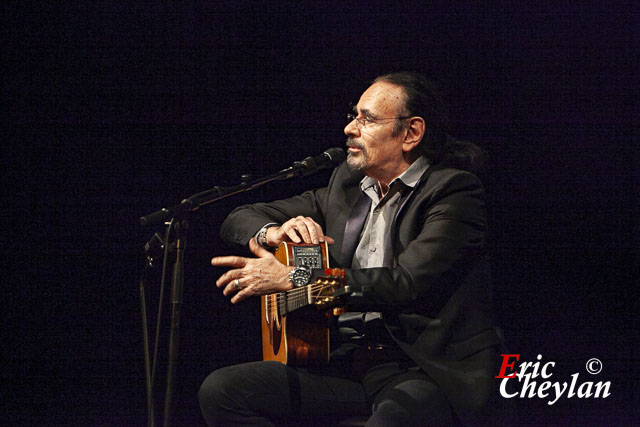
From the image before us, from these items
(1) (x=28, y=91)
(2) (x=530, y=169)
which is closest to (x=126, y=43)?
(1) (x=28, y=91)

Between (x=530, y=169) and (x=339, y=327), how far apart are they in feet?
5.30

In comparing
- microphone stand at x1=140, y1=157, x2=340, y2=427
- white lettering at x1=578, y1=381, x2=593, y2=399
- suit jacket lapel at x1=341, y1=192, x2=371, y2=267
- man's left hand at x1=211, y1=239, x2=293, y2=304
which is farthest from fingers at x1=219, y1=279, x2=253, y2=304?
white lettering at x1=578, y1=381, x2=593, y2=399

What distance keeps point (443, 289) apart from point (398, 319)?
23cm

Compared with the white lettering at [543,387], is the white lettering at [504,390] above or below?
above

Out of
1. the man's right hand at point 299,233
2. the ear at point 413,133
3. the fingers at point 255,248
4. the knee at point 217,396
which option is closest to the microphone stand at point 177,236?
the knee at point 217,396

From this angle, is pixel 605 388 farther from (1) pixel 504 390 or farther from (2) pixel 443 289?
(2) pixel 443 289

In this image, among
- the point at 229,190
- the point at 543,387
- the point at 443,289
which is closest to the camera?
the point at 229,190

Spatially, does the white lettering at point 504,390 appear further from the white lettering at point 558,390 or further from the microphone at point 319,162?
the microphone at point 319,162

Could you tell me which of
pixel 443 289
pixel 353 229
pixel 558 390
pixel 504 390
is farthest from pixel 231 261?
pixel 558 390

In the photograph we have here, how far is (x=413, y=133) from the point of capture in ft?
10.4

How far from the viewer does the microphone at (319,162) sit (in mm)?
2637

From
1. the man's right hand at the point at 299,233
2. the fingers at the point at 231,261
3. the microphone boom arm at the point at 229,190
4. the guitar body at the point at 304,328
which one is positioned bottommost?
the guitar body at the point at 304,328

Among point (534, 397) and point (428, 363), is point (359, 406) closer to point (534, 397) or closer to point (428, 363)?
point (428, 363)

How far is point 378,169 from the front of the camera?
10.3 feet
